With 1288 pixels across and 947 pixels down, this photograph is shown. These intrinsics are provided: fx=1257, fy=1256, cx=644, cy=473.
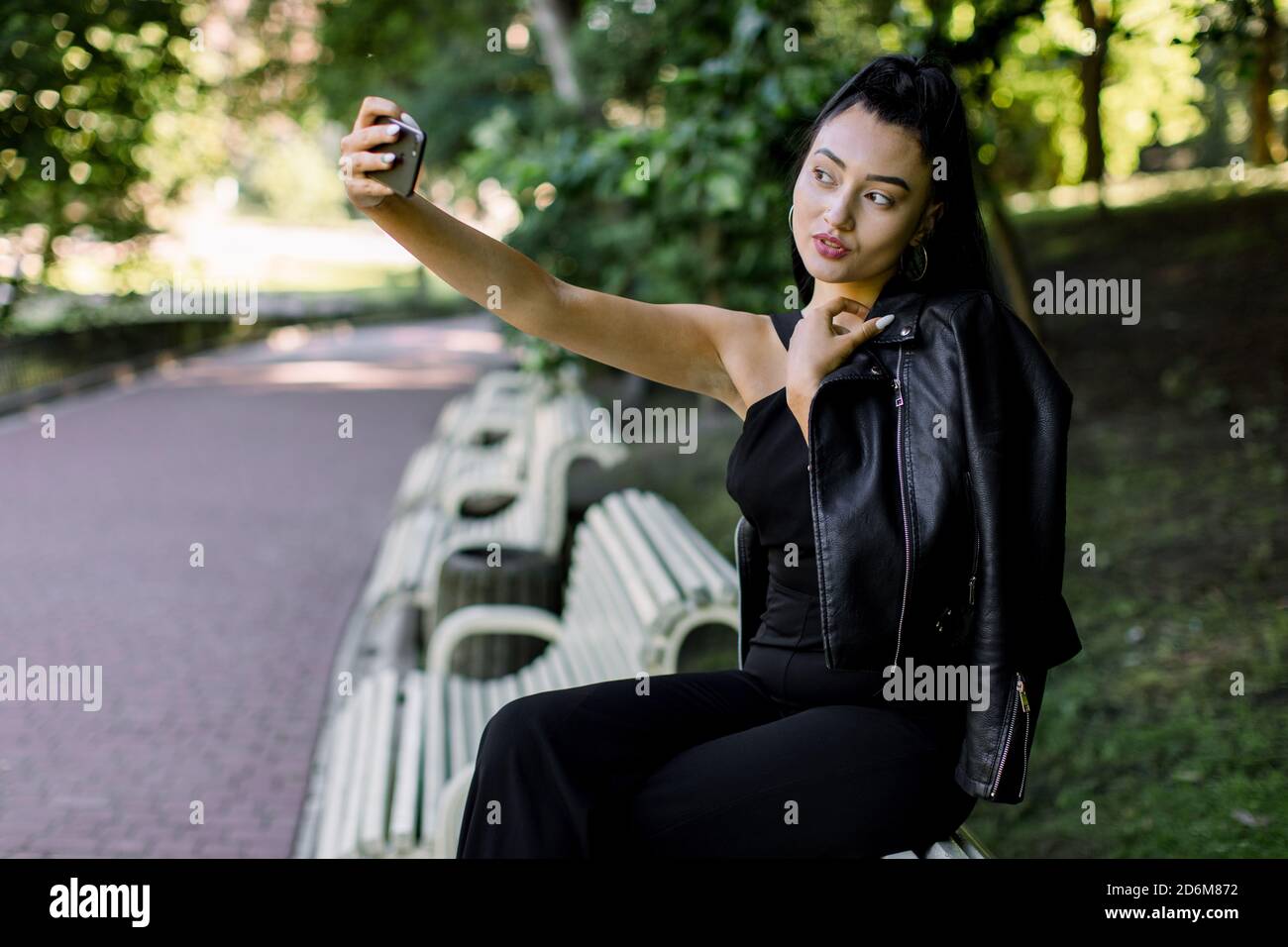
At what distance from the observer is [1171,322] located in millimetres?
9109

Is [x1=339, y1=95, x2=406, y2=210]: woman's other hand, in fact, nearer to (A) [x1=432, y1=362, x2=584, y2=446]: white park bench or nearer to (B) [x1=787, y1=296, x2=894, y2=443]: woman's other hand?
(B) [x1=787, y1=296, x2=894, y2=443]: woman's other hand

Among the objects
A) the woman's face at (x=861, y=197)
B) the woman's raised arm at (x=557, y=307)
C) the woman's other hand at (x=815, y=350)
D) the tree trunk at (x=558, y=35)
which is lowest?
the woman's other hand at (x=815, y=350)

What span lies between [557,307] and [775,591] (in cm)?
65

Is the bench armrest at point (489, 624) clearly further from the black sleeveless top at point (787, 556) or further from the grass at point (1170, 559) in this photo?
the black sleeveless top at point (787, 556)

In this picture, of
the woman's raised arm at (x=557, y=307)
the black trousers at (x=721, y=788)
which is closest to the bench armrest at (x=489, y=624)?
the woman's raised arm at (x=557, y=307)

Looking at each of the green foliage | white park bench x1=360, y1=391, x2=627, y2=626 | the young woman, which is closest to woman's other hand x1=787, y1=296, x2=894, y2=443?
the young woman

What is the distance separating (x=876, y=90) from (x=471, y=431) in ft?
24.1

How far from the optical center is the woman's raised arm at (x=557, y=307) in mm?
2025

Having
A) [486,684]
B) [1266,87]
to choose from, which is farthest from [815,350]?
[1266,87]

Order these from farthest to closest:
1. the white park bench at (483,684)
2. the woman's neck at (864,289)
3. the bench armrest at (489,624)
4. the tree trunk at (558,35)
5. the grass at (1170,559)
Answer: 1. the tree trunk at (558,35)
2. the bench armrest at (489,624)
3. the grass at (1170,559)
4. the white park bench at (483,684)
5. the woman's neck at (864,289)

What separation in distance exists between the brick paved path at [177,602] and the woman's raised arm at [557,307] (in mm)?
2657

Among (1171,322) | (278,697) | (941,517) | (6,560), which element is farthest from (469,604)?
(1171,322)

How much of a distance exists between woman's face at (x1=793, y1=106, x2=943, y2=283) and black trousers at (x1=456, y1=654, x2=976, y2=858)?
790mm
